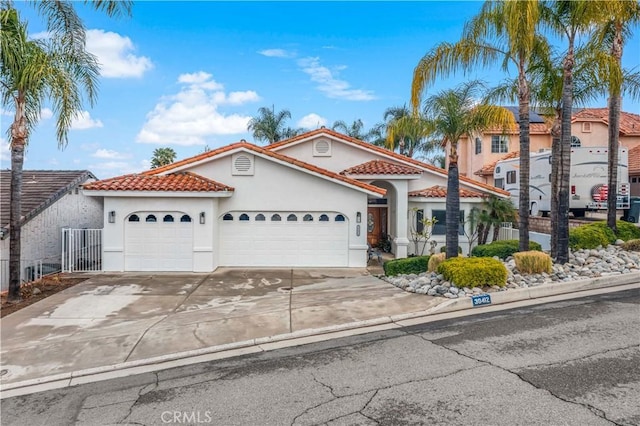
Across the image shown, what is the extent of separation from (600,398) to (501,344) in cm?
198

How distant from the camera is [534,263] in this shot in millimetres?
11297

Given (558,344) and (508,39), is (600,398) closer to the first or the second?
(558,344)

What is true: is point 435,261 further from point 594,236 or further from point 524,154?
point 594,236

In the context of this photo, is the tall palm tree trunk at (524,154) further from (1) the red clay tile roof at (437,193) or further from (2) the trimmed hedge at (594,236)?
(1) the red clay tile roof at (437,193)

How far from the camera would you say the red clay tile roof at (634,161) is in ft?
83.7

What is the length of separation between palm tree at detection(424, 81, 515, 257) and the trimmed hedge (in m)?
4.73

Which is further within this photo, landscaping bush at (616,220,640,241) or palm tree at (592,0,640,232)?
landscaping bush at (616,220,640,241)

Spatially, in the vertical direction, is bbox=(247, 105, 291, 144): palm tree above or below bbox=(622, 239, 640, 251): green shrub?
above

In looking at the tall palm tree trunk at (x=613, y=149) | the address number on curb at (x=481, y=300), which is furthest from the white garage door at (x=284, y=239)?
A: the tall palm tree trunk at (x=613, y=149)

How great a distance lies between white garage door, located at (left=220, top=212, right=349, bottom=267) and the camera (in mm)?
15625

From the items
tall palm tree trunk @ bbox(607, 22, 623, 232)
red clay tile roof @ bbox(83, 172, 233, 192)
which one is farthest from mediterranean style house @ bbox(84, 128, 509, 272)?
tall palm tree trunk @ bbox(607, 22, 623, 232)
